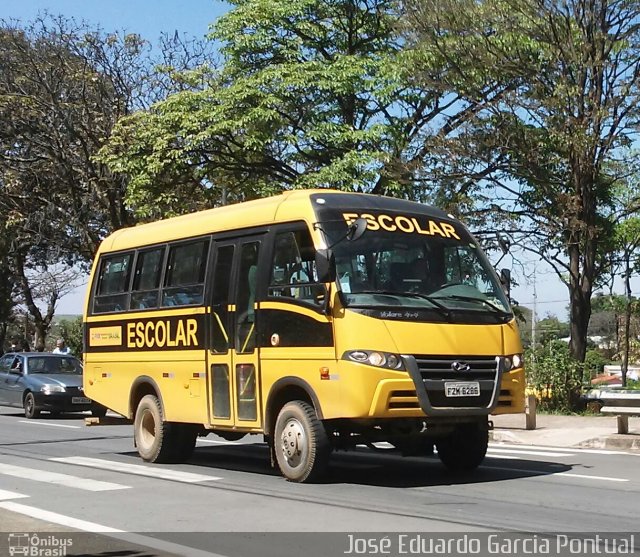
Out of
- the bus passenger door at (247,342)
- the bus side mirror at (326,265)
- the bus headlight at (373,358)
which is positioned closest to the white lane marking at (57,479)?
the bus passenger door at (247,342)

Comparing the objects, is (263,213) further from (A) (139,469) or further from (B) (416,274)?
(A) (139,469)

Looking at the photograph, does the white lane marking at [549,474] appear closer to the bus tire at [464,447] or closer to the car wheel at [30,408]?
the bus tire at [464,447]

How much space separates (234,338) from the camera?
1112 cm

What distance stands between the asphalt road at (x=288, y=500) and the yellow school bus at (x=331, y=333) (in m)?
0.57

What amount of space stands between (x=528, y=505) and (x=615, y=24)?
13.6m

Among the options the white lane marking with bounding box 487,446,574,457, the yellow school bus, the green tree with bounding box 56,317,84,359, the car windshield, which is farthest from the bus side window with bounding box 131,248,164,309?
the green tree with bounding box 56,317,84,359

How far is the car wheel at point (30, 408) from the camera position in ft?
73.8

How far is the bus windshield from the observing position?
985 cm

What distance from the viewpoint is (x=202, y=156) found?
85.6ft

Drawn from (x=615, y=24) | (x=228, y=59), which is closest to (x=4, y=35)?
(x=228, y=59)

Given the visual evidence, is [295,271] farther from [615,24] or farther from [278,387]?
[615,24]

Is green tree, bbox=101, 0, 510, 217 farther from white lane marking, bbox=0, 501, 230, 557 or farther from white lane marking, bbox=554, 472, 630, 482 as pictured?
white lane marking, bbox=0, 501, 230, 557

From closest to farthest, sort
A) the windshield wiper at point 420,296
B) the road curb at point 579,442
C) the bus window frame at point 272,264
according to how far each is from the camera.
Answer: the windshield wiper at point 420,296 < the bus window frame at point 272,264 < the road curb at point 579,442

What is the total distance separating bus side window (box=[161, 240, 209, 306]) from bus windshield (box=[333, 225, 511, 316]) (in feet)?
8.40
